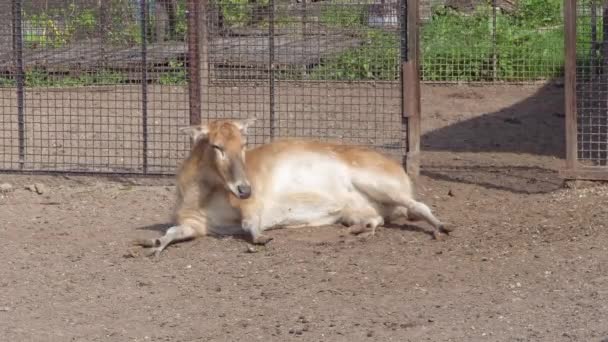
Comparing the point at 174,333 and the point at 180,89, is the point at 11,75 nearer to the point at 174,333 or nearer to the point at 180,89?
the point at 180,89

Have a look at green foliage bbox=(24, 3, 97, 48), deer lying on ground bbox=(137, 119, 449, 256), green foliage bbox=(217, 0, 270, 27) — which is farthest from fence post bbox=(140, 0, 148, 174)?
green foliage bbox=(24, 3, 97, 48)

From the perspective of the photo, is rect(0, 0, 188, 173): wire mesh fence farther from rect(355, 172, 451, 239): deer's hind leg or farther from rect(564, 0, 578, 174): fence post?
rect(564, 0, 578, 174): fence post

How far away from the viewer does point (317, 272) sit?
7031 mm

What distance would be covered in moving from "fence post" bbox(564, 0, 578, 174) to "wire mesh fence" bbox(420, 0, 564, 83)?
5.83 m

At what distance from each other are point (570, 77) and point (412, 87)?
1248mm

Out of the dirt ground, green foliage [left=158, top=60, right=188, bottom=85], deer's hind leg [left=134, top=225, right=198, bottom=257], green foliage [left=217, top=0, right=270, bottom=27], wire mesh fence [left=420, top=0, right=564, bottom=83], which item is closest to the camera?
the dirt ground

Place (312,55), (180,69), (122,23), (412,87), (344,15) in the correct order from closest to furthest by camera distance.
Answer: (412,87) → (344,15) → (312,55) → (180,69) → (122,23)

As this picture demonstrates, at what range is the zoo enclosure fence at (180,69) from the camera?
987 centimetres

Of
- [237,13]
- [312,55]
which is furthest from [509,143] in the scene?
[237,13]

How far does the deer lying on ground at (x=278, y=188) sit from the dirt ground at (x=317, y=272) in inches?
4.9

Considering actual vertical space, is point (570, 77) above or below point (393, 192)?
above

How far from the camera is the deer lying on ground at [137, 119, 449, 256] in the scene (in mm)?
7742

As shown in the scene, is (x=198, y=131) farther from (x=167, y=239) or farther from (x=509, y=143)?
(x=509, y=143)

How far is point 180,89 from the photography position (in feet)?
44.3
